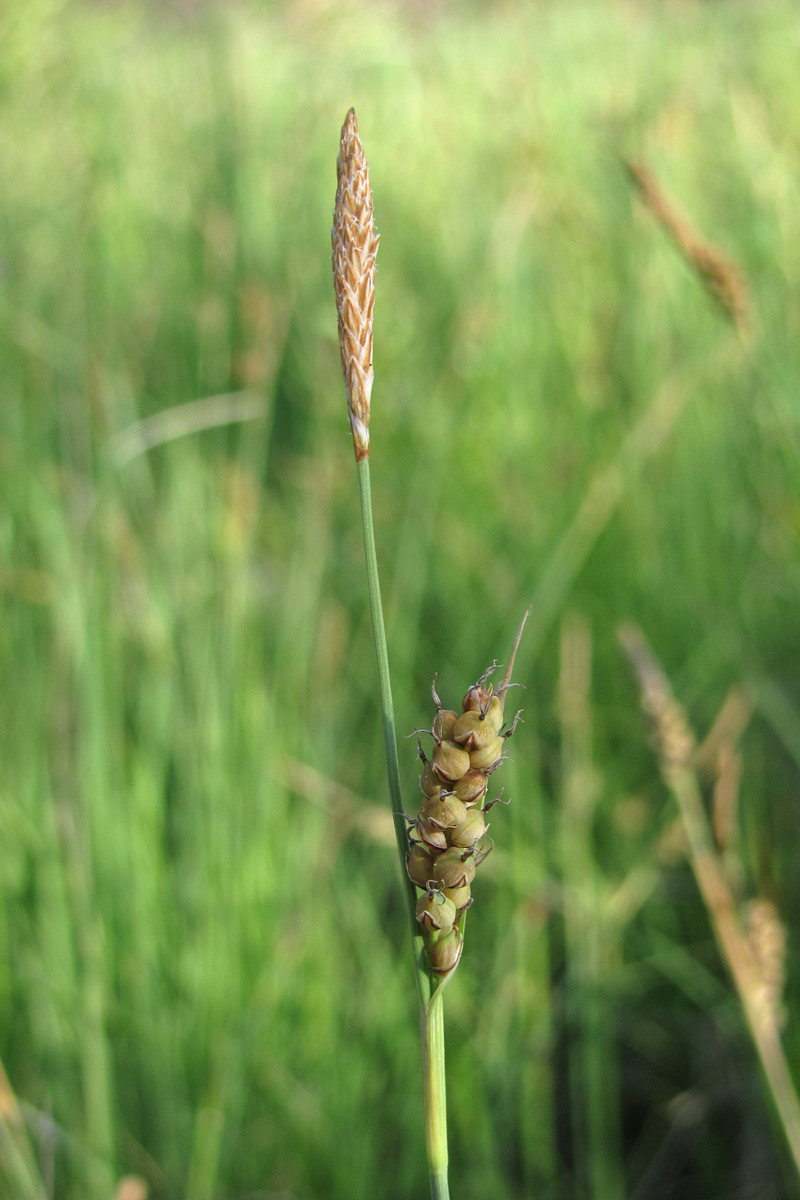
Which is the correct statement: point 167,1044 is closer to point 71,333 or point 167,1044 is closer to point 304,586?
point 304,586

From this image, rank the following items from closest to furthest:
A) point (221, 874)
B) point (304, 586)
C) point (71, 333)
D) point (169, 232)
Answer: point (221, 874) → point (304, 586) → point (71, 333) → point (169, 232)

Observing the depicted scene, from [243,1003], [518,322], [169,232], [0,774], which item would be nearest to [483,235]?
[518,322]

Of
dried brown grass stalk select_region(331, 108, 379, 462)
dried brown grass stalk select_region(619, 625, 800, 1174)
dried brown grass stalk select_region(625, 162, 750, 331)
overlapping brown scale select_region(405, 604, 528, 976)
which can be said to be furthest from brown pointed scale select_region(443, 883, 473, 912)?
dried brown grass stalk select_region(625, 162, 750, 331)

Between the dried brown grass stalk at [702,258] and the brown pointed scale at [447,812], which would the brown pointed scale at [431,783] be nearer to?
the brown pointed scale at [447,812]

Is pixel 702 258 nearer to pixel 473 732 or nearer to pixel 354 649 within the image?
pixel 473 732

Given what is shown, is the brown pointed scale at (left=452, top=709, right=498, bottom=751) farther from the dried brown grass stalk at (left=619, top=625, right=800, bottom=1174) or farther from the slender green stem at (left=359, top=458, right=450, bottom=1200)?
the dried brown grass stalk at (left=619, top=625, right=800, bottom=1174)

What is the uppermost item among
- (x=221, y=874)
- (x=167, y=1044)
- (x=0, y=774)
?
(x=0, y=774)

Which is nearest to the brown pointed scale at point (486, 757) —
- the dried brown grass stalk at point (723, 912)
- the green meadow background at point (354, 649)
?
the dried brown grass stalk at point (723, 912)
